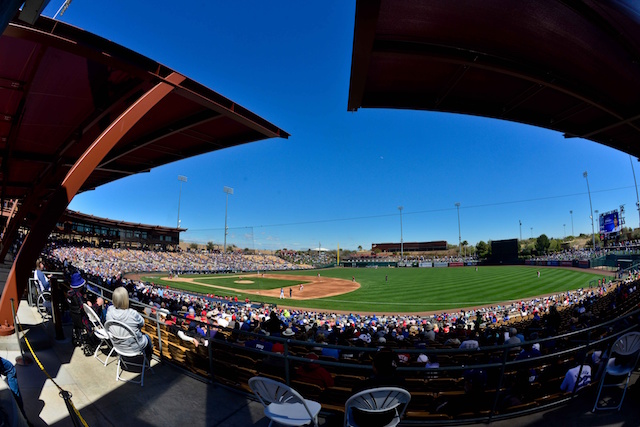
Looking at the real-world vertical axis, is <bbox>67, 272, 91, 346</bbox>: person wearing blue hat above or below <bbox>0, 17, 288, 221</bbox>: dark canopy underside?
below

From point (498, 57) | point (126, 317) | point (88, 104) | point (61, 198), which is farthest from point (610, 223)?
point (61, 198)

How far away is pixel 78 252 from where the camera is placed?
45.8 m

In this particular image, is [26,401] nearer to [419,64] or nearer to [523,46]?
[419,64]

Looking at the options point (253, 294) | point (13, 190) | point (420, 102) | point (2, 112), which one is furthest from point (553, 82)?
point (253, 294)

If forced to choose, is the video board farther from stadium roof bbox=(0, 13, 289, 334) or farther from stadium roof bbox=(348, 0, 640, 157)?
stadium roof bbox=(0, 13, 289, 334)

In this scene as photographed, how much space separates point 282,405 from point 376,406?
857 millimetres

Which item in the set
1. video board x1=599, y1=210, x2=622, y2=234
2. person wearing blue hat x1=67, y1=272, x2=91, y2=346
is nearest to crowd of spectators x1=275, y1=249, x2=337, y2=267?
video board x1=599, y1=210, x2=622, y2=234

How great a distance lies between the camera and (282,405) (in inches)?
104

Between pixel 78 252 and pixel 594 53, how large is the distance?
197ft

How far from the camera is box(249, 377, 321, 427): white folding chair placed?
2438mm

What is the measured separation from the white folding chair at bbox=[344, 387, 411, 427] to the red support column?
222 inches

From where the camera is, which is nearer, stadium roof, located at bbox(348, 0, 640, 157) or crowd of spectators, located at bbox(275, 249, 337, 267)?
stadium roof, located at bbox(348, 0, 640, 157)

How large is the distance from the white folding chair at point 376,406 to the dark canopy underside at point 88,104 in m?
5.81

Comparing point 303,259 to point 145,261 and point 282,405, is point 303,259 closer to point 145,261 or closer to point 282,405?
point 145,261
